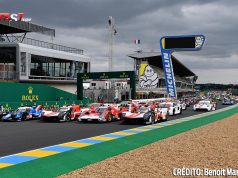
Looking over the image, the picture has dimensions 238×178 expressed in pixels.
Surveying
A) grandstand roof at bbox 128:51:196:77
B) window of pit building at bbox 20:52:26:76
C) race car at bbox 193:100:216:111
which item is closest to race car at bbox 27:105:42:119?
race car at bbox 193:100:216:111

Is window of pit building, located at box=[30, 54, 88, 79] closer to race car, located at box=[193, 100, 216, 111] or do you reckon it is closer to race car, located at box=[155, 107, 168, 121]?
race car, located at box=[193, 100, 216, 111]

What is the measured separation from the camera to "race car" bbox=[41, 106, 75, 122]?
23119 millimetres

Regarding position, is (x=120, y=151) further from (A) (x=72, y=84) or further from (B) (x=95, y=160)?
(A) (x=72, y=84)

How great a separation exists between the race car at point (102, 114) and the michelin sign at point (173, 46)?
2000cm

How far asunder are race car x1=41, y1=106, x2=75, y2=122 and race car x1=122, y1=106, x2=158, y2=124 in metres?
4.35

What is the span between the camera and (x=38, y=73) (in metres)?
47.9

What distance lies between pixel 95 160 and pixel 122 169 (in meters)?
1.54

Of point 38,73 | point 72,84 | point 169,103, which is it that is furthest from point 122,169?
point 72,84

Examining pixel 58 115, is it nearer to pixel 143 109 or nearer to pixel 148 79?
pixel 143 109

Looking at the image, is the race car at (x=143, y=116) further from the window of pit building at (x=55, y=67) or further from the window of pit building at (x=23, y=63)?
the window of pit building at (x=55, y=67)

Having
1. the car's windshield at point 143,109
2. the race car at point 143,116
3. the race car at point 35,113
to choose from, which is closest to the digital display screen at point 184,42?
the car's windshield at point 143,109

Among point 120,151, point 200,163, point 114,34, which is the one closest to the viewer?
point 200,163

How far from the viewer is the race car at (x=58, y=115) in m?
23.1

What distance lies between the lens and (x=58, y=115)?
23125 millimetres
